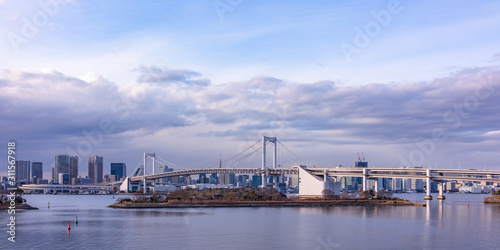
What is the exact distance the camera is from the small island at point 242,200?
50219 millimetres

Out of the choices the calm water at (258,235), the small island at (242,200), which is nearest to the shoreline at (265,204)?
the small island at (242,200)

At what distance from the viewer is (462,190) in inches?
6895

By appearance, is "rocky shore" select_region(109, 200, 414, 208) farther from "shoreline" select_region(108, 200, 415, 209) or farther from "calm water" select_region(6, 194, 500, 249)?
"calm water" select_region(6, 194, 500, 249)

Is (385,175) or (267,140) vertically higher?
(267,140)

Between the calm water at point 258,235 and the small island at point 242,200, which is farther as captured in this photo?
the small island at point 242,200

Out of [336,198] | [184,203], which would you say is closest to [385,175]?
[336,198]

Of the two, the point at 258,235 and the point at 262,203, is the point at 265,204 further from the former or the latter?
the point at 258,235

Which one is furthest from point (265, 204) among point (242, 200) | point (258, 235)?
point (258, 235)

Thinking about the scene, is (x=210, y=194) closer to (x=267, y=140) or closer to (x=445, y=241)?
(x=267, y=140)

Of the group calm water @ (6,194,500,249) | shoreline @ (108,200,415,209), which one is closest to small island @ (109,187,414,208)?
shoreline @ (108,200,415,209)

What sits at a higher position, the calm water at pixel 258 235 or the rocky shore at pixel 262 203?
the calm water at pixel 258 235

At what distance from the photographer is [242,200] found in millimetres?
56500

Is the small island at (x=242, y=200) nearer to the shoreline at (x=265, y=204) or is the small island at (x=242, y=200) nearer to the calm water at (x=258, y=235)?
the shoreline at (x=265, y=204)

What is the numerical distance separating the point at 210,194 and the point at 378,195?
72.8ft
